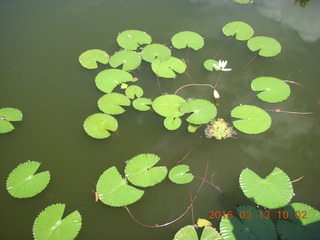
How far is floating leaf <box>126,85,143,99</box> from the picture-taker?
3.13m

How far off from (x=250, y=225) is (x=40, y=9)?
168 inches

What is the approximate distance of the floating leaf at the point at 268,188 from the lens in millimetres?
2289

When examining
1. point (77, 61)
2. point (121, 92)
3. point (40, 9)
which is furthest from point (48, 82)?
point (40, 9)

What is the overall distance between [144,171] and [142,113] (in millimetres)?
778

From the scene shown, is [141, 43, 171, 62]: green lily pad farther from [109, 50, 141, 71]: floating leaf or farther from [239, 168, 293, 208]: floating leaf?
[239, 168, 293, 208]: floating leaf

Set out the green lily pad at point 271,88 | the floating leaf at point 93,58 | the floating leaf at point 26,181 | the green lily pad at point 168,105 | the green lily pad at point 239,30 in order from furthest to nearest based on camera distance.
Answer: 1. the green lily pad at point 239,30
2. the floating leaf at point 93,58
3. the green lily pad at point 271,88
4. the green lily pad at point 168,105
5. the floating leaf at point 26,181

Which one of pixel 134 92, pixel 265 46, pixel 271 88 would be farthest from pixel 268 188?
pixel 265 46

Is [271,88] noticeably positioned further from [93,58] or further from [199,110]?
[93,58]

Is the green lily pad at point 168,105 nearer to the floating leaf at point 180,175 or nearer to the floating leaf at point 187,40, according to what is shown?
the floating leaf at point 180,175

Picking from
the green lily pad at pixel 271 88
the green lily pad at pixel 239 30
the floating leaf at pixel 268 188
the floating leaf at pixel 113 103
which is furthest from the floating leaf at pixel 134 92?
the green lily pad at pixel 239 30

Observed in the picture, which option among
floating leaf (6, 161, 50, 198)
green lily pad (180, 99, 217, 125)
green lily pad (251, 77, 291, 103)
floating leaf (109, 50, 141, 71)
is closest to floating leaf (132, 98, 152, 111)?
green lily pad (180, 99, 217, 125)

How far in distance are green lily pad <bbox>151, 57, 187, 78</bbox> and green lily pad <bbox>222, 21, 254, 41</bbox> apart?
918 millimetres

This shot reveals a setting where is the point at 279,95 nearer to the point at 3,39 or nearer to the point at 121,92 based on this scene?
the point at 121,92

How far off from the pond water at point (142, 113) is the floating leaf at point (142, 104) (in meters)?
0.09
